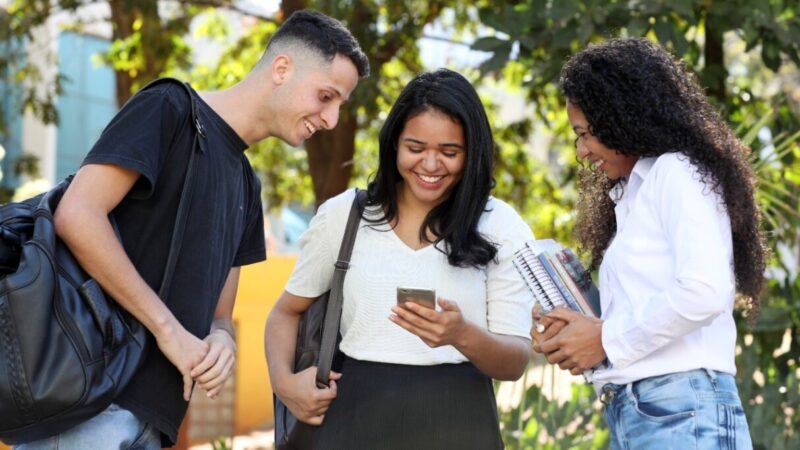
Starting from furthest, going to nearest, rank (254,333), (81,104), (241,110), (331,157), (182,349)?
(81,104) < (254,333) < (331,157) < (241,110) < (182,349)

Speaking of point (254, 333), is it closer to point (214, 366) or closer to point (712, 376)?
point (214, 366)

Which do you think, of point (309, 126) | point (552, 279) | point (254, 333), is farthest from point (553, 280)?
point (254, 333)

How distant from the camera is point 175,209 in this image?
269 cm

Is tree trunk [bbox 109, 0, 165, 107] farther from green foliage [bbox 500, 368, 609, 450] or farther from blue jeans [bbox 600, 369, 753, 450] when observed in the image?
blue jeans [bbox 600, 369, 753, 450]

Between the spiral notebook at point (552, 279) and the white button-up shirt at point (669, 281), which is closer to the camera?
the white button-up shirt at point (669, 281)

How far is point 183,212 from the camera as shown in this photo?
267 centimetres

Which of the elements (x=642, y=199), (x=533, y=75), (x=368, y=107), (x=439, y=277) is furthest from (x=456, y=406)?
(x=368, y=107)

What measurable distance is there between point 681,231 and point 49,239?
1.37m

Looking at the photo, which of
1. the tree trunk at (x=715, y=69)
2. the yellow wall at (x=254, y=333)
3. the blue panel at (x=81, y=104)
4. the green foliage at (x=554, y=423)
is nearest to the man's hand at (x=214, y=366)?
the green foliage at (x=554, y=423)

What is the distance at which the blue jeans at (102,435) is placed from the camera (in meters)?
2.52

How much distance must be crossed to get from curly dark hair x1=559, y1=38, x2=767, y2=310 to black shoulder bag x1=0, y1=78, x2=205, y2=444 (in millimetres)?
1204

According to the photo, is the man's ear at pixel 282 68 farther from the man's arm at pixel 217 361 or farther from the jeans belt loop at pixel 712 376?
the jeans belt loop at pixel 712 376

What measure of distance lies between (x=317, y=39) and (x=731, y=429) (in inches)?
57.3

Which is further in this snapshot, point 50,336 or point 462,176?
point 462,176
